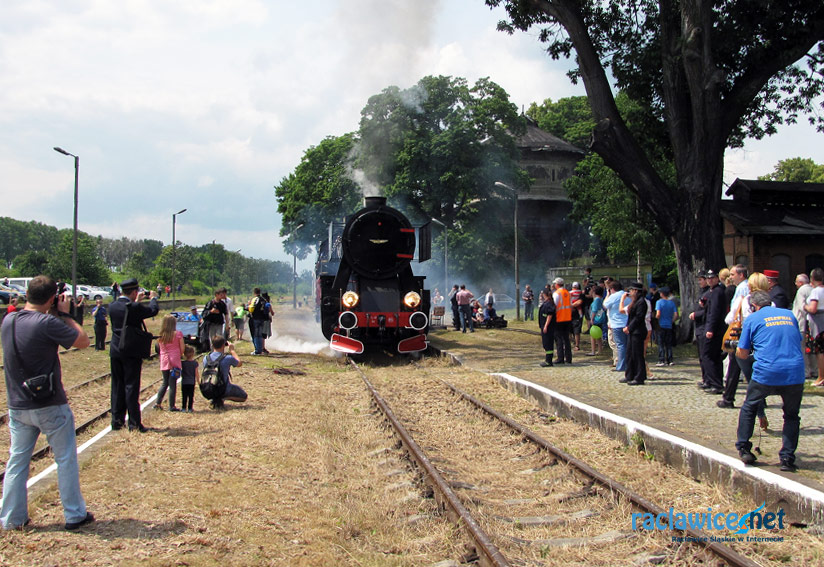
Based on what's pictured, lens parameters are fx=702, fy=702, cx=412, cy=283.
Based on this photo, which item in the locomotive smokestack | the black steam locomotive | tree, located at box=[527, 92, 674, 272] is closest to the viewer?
the black steam locomotive

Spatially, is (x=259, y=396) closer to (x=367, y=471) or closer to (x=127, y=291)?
(x=127, y=291)

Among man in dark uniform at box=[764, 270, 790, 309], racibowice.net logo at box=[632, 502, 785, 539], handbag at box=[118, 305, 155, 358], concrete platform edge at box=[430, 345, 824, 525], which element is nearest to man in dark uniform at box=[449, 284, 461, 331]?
concrete platform edge at box=[430, 345, 824, 525]

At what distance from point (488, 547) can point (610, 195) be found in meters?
27.0

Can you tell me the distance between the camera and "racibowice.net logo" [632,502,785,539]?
4.94 metres

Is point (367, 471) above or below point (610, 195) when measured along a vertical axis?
below

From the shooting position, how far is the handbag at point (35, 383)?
4840 mm

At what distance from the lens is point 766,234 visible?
25.8 m

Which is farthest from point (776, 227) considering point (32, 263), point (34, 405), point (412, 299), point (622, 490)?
point (32, 263)

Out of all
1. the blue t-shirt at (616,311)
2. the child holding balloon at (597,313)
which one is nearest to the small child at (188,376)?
the blue t-shirt at (616,311)

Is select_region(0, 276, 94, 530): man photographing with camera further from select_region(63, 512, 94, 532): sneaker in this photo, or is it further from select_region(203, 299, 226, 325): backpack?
select_region(203, 299, 226, 325): backpack

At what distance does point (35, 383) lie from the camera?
4.84m

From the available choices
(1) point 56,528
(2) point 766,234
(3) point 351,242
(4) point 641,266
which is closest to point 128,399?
(1) point 56,528

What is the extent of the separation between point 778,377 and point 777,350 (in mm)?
221

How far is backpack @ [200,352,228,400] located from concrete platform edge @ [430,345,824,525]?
4649mm
